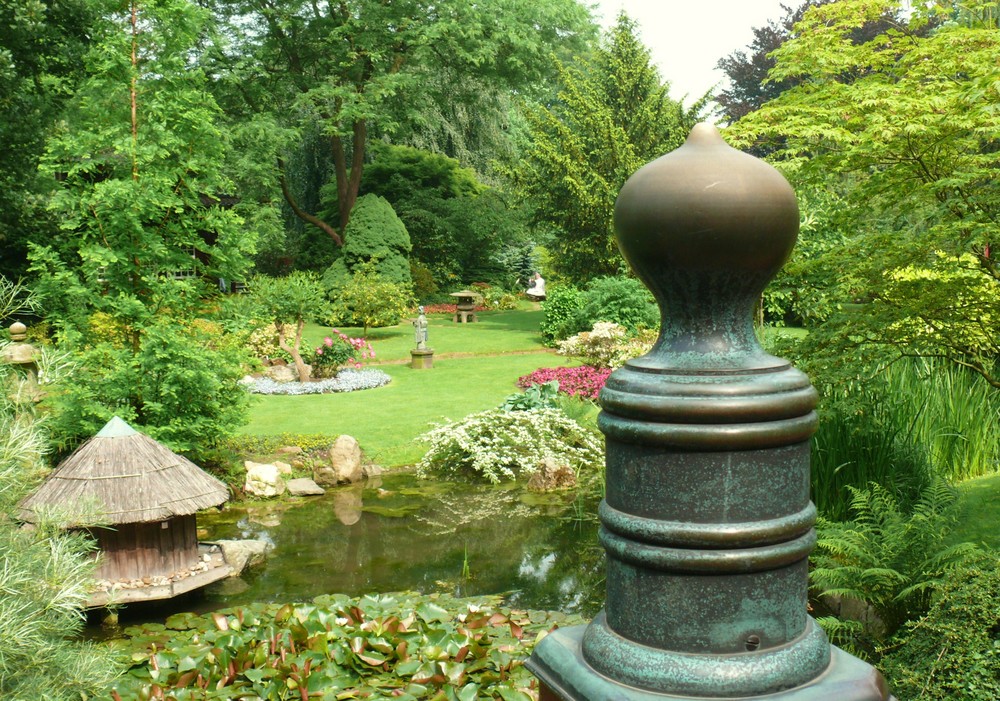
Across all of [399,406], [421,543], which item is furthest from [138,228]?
[399,406]

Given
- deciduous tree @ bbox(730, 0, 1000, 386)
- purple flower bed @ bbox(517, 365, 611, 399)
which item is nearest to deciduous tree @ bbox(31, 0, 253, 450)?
deciduous tree @ bbox(730, 0, 1000, 386)

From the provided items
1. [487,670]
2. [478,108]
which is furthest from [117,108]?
[478,108]

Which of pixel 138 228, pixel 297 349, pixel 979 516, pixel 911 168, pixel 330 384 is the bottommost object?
pixel 330 384

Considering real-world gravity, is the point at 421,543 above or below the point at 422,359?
below

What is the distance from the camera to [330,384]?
49.4ft

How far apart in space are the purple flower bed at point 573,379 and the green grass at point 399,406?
0.38m

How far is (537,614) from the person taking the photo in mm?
5633

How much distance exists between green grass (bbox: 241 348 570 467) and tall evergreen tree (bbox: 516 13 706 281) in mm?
5430

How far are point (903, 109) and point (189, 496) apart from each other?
556 centimetres

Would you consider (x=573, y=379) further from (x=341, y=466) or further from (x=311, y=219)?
(x=311, y=219)

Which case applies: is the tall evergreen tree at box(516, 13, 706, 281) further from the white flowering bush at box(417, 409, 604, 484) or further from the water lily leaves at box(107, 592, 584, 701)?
the water lily leaves at box(107, 592, 584, 701)

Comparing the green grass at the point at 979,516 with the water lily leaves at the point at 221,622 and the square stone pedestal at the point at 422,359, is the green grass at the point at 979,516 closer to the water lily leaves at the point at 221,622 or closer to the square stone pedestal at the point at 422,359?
the water lily leaves at the point at 221,622

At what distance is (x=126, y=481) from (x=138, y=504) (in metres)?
0.21

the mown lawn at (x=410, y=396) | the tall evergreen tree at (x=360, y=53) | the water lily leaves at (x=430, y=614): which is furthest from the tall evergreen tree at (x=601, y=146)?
the water lily leaves at (x=430, y=614)
